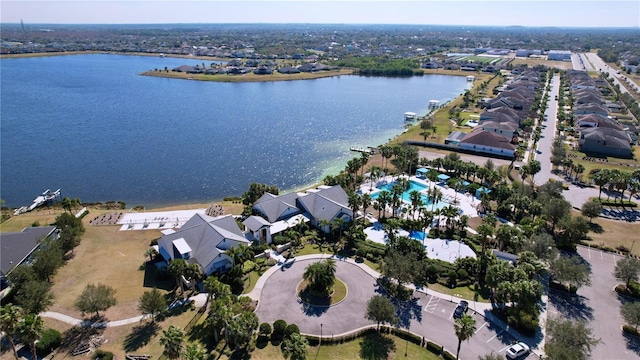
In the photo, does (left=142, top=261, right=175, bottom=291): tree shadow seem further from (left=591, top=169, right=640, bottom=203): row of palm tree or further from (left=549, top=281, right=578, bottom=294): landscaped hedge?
(left=591, top=169, right=640, bottom=203): row of palm tree

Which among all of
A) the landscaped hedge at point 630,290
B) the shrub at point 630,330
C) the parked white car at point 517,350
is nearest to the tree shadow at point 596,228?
the landscaped hedge at point 630,290

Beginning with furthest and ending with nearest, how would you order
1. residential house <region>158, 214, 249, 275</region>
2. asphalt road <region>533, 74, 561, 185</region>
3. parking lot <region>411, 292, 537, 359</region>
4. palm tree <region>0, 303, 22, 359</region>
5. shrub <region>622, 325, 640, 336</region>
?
1. asphalt road <region>533, 74, 561, 185</region>
2. residential house <region>158, 214, 249, 275</region>
3. shrub <region>622, 325, 640, 336</region>
4. parking lot <region>411, 292, 537, 359</region>
5. palm tree <region>0, 303, 22, 359</region>

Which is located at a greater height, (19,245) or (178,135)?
(19,245)

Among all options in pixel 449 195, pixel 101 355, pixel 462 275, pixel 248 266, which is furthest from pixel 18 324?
pixel 449 195

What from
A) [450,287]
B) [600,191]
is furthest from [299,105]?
[450,287]

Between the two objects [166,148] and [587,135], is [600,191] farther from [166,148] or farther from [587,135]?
[166,148]

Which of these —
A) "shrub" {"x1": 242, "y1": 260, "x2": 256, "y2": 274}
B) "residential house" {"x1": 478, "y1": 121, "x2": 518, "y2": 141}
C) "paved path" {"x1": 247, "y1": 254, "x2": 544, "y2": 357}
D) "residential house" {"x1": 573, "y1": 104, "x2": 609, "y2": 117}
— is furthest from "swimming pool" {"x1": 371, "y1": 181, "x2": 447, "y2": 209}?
"residential house" {"x1": 573, "y1": 104, "x2": 609, "y2": 117}

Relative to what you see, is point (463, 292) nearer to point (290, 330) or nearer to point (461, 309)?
point (461, 309)
